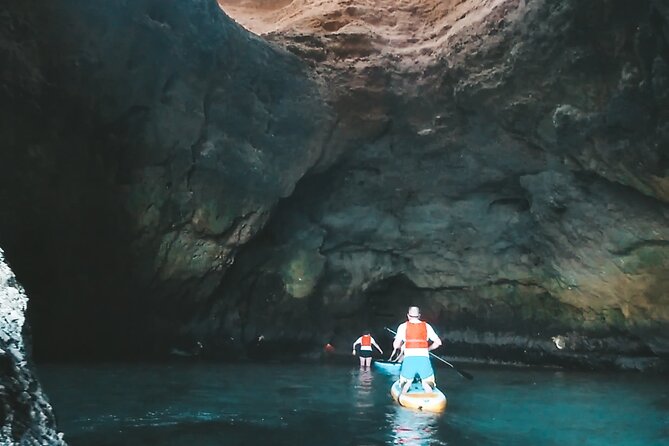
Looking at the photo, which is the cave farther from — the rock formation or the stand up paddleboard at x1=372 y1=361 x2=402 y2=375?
the stand up paddleboard at x1=372 y1=361 x2=402 y2=375

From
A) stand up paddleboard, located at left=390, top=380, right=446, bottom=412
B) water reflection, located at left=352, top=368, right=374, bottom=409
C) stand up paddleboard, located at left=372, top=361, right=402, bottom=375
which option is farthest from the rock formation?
stand up paddleboard, located at left=390, top=380, right=446, bottom=412

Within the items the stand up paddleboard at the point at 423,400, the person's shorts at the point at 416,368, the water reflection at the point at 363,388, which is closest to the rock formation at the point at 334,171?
the water reflection at the point at 363,388

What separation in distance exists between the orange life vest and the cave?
211 inches

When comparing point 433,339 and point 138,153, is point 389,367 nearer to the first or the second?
point 433,339

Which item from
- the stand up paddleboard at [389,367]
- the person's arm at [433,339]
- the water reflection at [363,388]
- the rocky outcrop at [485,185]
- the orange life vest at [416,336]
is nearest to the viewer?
the water reflection at [363,388]

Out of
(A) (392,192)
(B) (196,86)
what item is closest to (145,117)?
(B) (196,86)

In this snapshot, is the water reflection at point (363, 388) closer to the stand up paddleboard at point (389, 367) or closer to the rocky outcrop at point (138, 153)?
the stand up paddleboard at point (389, 367)

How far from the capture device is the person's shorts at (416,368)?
1021 cm

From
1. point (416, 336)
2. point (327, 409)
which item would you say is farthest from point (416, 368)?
point (327, 409)

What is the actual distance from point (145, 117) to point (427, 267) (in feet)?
30.8

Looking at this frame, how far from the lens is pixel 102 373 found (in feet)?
41.3

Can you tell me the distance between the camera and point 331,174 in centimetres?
1691

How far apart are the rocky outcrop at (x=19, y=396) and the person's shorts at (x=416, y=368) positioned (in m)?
6.91

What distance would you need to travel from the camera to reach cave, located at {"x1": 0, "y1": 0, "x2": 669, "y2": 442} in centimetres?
1158
